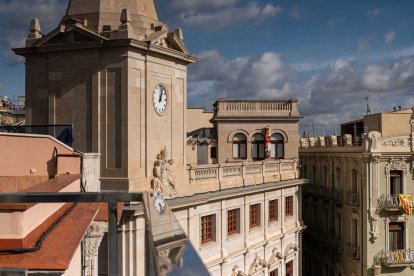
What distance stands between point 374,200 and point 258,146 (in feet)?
28.4

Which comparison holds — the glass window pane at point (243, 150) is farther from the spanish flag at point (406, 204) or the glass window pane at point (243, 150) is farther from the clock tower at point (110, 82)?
the clock tower at point (110, 82)

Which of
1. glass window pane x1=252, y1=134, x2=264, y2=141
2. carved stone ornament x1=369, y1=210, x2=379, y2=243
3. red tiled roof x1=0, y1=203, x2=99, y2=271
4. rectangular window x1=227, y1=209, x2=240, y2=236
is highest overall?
glass window pane x1=252, y1=134, x2=264, y2=141

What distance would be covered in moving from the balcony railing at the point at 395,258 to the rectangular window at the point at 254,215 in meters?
11.0

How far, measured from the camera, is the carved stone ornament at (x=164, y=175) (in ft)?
74.1

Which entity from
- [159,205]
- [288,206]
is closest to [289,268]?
[288,206]

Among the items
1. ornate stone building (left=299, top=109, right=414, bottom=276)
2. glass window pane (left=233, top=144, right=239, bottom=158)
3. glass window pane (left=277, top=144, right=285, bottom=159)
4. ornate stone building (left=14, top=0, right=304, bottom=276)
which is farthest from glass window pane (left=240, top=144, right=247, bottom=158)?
ornate stone building (left=14, top=0, right=304, bottom=276)

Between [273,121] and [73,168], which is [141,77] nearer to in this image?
[73,168]

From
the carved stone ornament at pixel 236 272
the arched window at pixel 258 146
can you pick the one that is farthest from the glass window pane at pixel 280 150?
the carved stone ornament at pixel 236 272

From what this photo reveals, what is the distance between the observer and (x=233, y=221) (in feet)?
97.6

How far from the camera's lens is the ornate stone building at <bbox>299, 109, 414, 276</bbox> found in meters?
37.9

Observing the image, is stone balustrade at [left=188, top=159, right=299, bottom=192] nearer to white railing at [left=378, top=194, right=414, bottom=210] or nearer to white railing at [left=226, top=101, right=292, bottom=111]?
white railing at [left=226, top=101, right=292, bottom=111]

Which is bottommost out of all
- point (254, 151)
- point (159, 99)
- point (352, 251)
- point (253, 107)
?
point (352, 251)

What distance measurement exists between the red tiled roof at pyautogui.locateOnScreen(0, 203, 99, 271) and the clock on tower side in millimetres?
14105

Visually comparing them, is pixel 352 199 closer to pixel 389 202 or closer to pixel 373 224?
pixel 373 224
